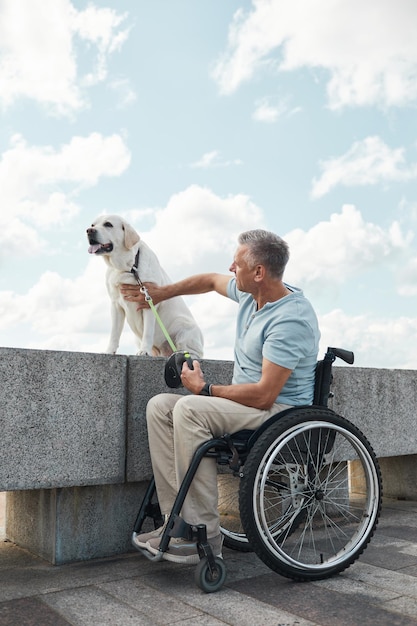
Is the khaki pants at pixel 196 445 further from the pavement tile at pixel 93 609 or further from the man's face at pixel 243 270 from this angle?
the man's face at pixel 243 270

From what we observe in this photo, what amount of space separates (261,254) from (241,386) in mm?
616

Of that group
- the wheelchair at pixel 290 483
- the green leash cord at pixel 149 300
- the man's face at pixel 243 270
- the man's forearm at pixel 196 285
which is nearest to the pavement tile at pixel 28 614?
the wheelchair at pixel 290 483

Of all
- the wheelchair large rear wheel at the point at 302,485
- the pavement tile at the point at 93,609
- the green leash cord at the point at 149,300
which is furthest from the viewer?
the green leash cord at the point at 149,300

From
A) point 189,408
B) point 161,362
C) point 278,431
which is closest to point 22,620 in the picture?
point 189,408

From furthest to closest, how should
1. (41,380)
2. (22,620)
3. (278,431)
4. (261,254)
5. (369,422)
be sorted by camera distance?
(369,422) < (41,380) < (261,254) < (278,431) < (22,620)

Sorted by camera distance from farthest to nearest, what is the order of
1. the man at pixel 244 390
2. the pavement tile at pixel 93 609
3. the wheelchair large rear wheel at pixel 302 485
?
the man at pixel 244 390, the wheelchair large rear wheel at pixel 302 485, the pavement tile at pixel 93 609

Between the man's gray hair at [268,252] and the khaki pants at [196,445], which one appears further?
the man's gray hair at [268,252]

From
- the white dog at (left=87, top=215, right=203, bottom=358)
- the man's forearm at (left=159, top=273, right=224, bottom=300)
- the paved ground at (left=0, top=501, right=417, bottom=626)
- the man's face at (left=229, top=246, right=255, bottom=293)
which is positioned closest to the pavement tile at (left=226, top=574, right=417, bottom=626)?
the paved ground at (left=0, top=501, right=417, bottom=626)

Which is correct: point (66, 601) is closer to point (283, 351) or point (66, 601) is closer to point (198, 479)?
point (198, 479)

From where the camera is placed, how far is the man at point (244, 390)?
269 cm

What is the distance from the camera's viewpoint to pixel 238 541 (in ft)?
11.0

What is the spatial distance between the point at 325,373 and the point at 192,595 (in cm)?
116

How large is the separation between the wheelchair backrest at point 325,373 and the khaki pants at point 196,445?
0.22 metres

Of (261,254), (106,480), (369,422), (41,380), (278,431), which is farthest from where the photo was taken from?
(369,422)
